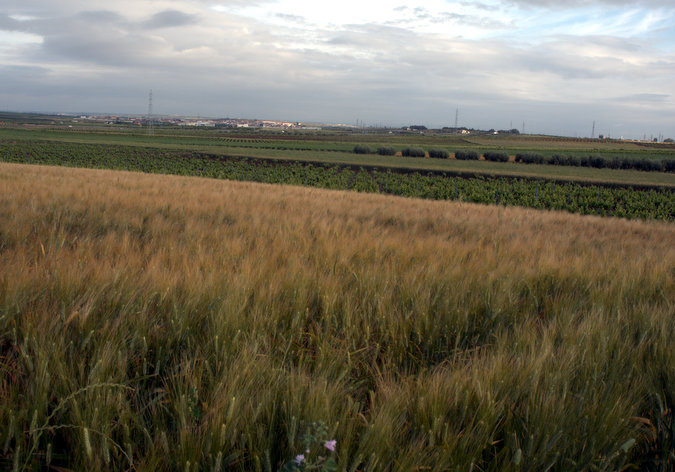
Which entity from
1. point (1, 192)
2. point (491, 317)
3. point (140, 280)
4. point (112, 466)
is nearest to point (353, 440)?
point (112, 466)

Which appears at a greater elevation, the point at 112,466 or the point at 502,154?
the point at 502,154

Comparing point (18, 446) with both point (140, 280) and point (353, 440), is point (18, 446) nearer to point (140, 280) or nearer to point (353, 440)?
point (353, 440)

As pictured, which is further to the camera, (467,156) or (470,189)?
(467,156)

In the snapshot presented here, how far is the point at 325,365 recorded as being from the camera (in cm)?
194

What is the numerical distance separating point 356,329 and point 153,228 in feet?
10.5

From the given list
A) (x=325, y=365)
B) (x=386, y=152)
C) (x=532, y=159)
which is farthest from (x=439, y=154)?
(x=325, y=365)

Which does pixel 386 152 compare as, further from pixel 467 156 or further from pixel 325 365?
pixel 325 365

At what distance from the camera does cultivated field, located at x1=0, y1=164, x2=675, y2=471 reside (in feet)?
4.74

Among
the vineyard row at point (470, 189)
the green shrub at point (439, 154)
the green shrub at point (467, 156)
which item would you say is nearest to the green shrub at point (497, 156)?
the green shrub at point (467, 156)

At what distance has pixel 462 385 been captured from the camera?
170 cm

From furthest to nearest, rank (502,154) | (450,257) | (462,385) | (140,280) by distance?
1. (502,154)
2. (450,257)
3. (140,280)
4. (462,385)

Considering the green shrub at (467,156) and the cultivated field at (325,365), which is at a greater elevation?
the green shrub at (467,156)

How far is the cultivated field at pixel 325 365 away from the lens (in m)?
1.44

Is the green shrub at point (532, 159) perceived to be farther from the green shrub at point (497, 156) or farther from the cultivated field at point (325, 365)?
the cultivated field at point (325, 365)
